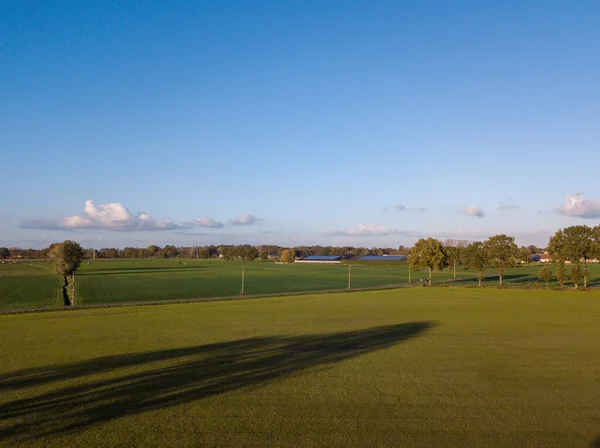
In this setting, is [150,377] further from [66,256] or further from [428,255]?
[428,255]

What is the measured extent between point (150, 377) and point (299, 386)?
469 cm

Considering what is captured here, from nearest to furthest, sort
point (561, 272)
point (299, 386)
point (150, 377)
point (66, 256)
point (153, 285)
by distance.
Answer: point (299, 386) < point (150, 377) < point (66, 256) < point (561, 272) < point (153, 285)

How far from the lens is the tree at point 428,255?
251ft

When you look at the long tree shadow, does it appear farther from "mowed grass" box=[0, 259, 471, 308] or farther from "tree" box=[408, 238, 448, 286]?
"tree" box=[408, 238, 448, 286]

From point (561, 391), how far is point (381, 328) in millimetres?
13584

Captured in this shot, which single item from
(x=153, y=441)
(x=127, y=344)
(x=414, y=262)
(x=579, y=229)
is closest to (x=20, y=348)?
(x=127, y=344)

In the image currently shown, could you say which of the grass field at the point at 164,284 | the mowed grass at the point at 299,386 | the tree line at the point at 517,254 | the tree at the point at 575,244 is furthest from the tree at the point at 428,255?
the mowed grass at the point at 299,386

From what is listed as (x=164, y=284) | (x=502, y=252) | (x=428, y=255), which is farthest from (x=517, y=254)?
(x=164, y=284)

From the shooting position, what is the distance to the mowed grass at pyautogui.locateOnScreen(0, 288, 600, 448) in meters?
9.56

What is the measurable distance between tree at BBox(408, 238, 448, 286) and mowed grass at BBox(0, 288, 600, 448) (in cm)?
5152

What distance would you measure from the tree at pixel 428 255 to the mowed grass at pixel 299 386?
51.5 metres

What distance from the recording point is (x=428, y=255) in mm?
76562

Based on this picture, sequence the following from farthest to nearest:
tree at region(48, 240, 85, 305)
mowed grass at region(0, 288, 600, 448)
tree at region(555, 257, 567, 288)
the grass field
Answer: tree at region(555, 257, 567, 288)
the grass field
tree at region(48, 240, 85, 305)
mowed grass at region(0, 288, 600, 448)

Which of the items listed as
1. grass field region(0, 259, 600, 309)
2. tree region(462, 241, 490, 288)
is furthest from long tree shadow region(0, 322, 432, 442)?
tree region(462, 241, 490, 288)
